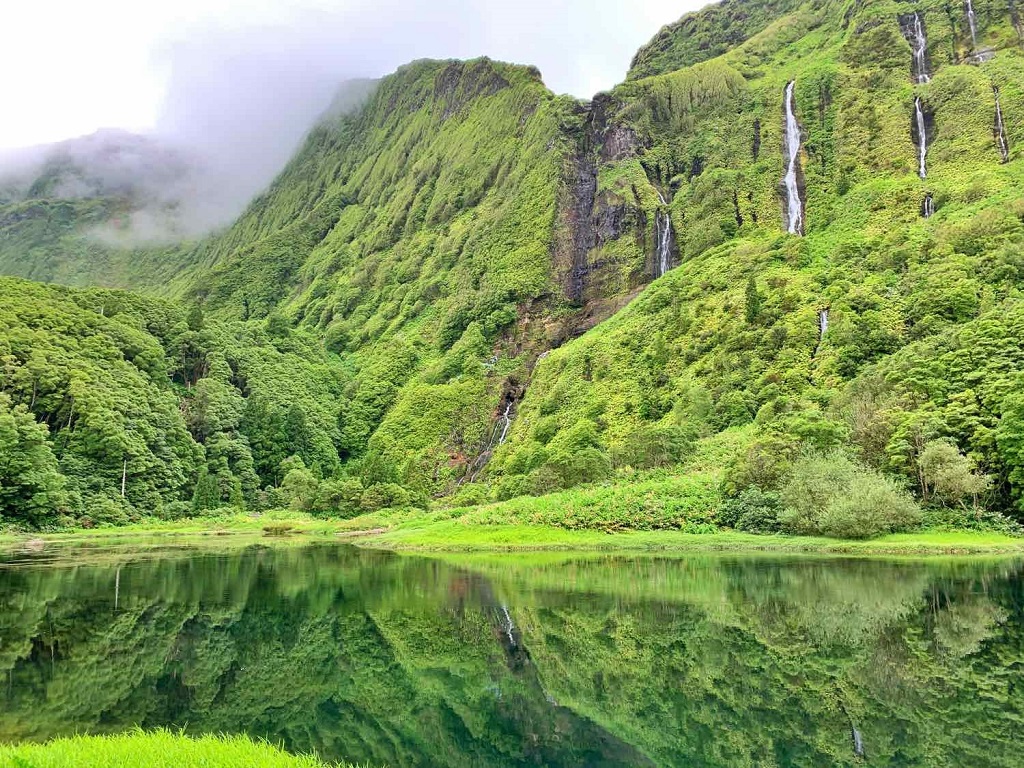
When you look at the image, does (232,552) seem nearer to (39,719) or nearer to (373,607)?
(373,607)

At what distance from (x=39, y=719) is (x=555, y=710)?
38.0 ft

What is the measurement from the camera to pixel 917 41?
137250 mm

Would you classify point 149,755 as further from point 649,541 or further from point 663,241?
point 663,241

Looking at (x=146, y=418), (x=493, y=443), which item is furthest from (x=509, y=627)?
(x=146, y=418)

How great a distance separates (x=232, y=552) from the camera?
6284 cm

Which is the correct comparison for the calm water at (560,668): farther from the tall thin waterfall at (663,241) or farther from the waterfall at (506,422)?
the tall thin waterfall at (663,241)

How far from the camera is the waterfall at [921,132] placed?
118 metres

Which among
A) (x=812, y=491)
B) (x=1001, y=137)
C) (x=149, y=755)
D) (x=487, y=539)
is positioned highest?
(x=1001, y=137)

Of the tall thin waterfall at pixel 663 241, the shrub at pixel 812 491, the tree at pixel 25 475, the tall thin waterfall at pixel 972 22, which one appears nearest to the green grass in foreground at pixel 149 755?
the shrub at pixel 812 491

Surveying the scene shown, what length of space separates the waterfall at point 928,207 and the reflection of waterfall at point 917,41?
37632 mm

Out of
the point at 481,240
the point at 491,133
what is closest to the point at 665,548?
the point at 481,240

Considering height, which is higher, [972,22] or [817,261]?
[972,22]

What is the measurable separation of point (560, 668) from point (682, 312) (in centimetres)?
9300

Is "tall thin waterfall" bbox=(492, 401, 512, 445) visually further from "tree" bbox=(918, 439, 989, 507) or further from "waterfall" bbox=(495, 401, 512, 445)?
"tree" bbox=(918, 439, 989, 507)
